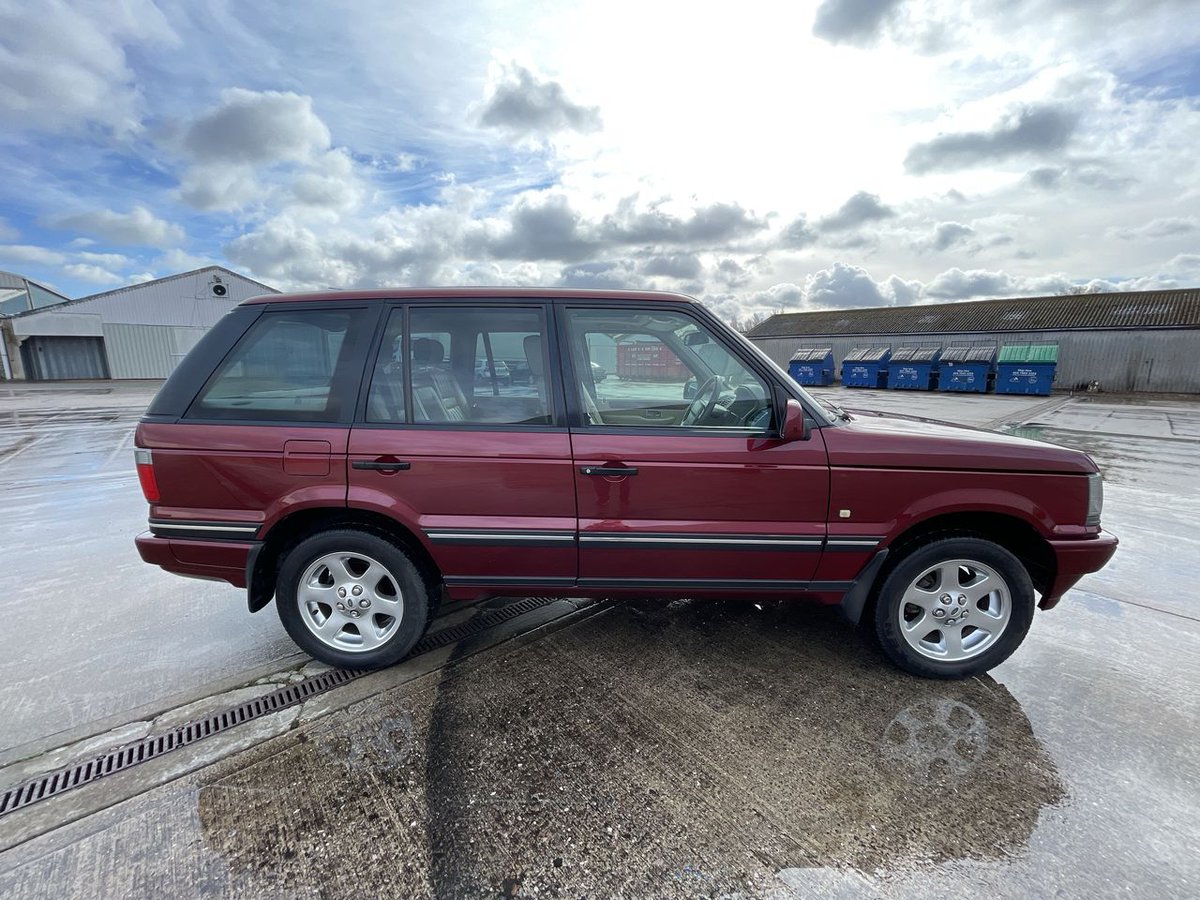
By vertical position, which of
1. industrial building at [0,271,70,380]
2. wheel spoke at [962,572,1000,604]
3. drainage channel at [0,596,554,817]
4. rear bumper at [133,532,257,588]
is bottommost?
drainage channel at [0,596,554,817]

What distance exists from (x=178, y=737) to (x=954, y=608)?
146 inches

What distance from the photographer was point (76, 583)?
3.94m

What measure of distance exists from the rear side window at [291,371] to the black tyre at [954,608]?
115 inches

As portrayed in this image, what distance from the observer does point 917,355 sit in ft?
82.4

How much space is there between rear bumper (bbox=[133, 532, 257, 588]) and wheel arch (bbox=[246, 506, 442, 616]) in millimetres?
63

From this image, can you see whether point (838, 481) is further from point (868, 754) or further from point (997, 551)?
point (868, 754)

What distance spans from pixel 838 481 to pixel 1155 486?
7.25m

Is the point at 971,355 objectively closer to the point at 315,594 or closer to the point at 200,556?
the point at 315,594

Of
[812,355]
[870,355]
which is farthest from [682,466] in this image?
[812,355]

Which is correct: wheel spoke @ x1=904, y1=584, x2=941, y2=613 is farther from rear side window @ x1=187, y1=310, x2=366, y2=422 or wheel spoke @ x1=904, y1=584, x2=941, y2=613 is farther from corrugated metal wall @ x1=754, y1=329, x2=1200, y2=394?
corrugated metal wall @ x1=754, y1=329, x2=1200, y2=394

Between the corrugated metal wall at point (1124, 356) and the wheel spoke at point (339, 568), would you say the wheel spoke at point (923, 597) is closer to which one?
the wheel spoke at point (339, 568)

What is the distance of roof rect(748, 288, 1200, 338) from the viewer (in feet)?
78.2

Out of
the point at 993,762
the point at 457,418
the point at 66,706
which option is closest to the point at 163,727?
the point at 66,706

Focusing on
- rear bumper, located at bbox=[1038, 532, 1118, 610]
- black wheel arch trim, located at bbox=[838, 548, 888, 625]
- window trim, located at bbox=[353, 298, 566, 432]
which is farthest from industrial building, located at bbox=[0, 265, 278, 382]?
rear bumper, located at bbox=[1038, 532, 1118, 610]
